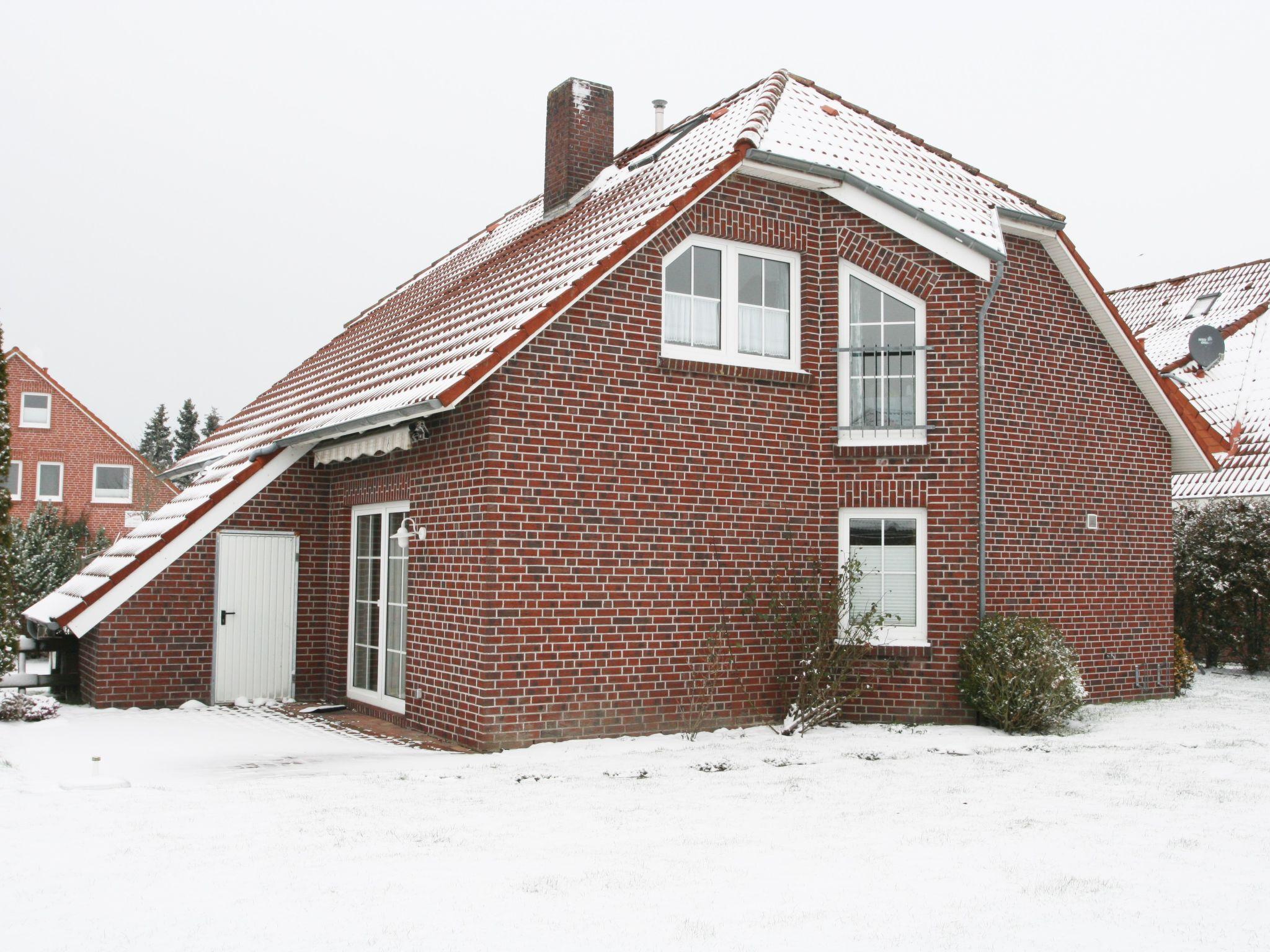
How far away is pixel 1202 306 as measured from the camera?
88.0 feet

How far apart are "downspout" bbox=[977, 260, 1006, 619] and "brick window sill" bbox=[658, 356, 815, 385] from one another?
1818mm

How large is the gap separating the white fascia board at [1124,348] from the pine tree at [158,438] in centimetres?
8019

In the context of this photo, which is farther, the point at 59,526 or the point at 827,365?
the point at 59,526

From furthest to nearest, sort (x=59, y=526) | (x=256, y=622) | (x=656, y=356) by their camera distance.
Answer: (x=59, y=526) < (x=256, y=622) < (x=656, y=356)

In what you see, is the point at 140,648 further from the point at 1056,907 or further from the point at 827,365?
the point at 1056,907

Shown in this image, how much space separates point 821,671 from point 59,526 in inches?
1165

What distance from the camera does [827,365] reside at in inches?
512

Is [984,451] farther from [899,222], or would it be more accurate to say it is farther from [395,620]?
[395,620]

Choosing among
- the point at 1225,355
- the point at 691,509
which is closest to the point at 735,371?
the point at 691,509

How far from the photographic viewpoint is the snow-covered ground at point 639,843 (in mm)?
5656

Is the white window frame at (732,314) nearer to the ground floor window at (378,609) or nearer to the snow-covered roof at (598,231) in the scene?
the snow-covered roof at (598,231)

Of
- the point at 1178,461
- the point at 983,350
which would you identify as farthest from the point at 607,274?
the point at 1178,461

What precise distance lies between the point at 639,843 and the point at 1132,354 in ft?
33.1

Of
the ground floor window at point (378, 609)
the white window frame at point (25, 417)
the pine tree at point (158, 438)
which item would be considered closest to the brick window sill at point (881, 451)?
the ground floor window at point (378, 609)
